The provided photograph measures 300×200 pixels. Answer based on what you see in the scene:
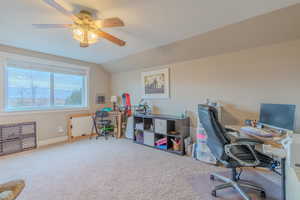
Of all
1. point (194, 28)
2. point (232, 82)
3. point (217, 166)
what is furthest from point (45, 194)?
point (232, 82)

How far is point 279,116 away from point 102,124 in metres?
3.91

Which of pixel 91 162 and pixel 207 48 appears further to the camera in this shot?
pixel 207 48

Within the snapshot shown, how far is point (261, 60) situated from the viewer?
249cm

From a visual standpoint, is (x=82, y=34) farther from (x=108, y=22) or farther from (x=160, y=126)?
(x=160, y=126)

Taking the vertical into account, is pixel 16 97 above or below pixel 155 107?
above

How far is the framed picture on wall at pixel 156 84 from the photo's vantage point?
372 cm

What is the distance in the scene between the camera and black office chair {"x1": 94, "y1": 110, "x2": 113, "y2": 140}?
418 centimetres

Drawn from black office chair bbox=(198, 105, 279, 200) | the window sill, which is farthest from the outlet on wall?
black office chair bbox=(198, 105, 279, 200)

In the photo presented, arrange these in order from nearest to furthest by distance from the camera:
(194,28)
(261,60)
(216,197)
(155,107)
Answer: (216,197) < (194,28) < (261,60) < (155,107)

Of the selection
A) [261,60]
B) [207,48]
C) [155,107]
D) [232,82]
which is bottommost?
[155,107]

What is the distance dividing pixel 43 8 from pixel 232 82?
10.4ft

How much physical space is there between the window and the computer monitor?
14.3 feet

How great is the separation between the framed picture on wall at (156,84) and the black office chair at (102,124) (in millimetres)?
1314

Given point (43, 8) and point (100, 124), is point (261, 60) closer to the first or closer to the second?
A: point (43, 8)
